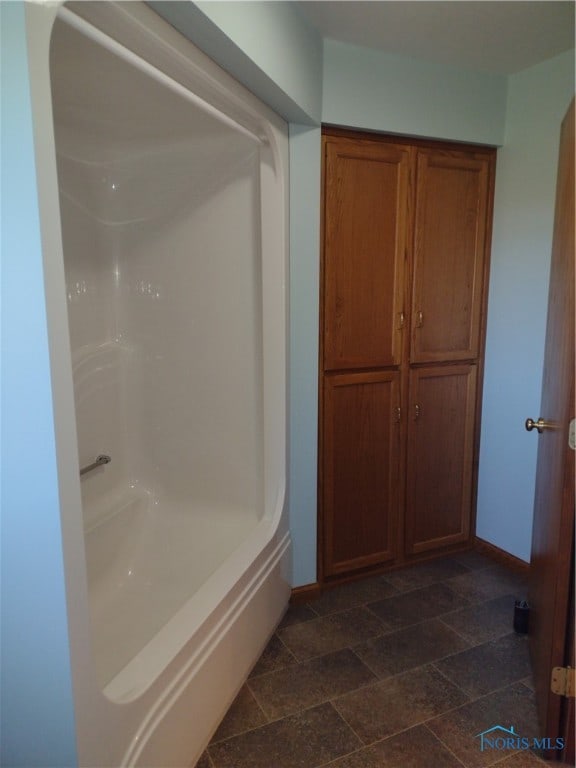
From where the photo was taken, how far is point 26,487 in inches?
39.6

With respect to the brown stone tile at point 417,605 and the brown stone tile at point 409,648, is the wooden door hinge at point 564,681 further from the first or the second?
the brown stone tile at point 417,605

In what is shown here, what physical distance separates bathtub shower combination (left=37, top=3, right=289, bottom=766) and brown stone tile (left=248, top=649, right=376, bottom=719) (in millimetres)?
117

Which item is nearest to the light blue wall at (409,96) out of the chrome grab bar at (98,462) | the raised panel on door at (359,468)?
the raised panel on door at (359,468)

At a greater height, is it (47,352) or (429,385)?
(47,352)

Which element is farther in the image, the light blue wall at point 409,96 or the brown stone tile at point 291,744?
the light blue wall at point 409,96

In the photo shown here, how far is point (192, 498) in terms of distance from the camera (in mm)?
2504

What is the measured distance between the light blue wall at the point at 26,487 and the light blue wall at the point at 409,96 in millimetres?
1474

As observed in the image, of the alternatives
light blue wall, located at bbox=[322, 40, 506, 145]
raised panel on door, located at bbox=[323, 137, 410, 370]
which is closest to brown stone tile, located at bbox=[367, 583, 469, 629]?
raised panel on door, located at bbox=[323, 137, 410, 370]

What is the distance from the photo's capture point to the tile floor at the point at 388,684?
1.61 m

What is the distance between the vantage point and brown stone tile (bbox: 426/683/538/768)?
1608 mm

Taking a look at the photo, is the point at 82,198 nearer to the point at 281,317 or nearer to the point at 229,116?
the point at 229,116

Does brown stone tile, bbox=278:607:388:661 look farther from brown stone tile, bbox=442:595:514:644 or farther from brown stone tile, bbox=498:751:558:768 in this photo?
brown stone tile, bbox=498:751:558:768

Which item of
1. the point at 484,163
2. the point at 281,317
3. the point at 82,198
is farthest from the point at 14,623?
the point at 484,163

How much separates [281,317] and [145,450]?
99cm
